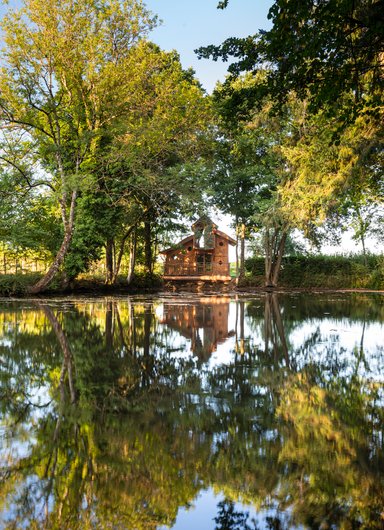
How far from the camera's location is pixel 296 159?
2173cm

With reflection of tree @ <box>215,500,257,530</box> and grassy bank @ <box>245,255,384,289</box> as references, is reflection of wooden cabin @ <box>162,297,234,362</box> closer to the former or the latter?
reflection of tree @ <box>215,500,257,530</box>

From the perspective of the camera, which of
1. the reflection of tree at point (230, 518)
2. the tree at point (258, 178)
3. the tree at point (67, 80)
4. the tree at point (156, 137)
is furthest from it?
the tree at point (258, 178)

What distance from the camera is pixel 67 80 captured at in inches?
938

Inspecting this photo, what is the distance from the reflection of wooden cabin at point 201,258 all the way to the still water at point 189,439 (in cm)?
3955

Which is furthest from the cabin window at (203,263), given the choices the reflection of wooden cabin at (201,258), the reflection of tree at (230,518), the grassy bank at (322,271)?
the reflection of tree at (230,518)

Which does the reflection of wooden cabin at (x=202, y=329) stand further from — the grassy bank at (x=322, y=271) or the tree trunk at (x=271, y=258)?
the grassy bank at (x=322, y=271)

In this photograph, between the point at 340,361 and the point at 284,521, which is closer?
the point at 284,521

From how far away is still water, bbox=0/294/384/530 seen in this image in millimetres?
2439

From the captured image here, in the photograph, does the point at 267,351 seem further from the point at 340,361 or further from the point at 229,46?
the point at 229,46

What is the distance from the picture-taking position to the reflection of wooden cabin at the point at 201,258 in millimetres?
47062

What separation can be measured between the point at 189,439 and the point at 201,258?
1806 inches

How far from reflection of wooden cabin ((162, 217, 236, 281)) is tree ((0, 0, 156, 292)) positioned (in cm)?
2186

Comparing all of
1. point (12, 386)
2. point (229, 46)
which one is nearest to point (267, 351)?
point (12, 386)

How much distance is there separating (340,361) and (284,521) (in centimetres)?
477
